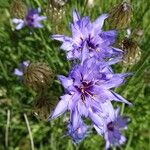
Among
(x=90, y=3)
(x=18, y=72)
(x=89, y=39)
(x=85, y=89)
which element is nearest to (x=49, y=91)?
(x=18, y=72)

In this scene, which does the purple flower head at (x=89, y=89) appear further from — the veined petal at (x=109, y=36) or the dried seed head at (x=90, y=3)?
the dried seed head at (x=90, y=3)

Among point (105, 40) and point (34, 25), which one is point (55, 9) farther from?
point (34, 25)

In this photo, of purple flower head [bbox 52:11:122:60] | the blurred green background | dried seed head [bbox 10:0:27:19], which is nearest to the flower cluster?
purple flower head [bbox 52:11:122:60]

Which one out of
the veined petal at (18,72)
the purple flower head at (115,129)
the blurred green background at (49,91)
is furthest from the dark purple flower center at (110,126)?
the veined petal at (18,72)

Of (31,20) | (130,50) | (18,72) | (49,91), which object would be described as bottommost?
(130,50)

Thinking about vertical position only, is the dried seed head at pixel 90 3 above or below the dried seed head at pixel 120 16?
above

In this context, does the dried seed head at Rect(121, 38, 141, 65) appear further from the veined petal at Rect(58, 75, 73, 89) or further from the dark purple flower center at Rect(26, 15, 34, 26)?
the dark purple flower center at Rect(26, 15, 34, 26)

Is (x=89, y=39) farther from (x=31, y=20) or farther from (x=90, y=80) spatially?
(x=31, y=20)
